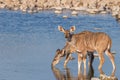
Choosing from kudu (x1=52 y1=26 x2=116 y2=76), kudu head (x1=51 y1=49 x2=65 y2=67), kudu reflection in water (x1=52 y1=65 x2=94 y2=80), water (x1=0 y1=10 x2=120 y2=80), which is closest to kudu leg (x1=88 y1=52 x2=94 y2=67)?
water (x1=0 y1=10 x2=120 y2=80)

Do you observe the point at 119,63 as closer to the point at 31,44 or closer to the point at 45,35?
the point at 31,44

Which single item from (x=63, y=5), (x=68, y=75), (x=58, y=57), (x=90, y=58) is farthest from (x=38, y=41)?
(x=63, y=5)

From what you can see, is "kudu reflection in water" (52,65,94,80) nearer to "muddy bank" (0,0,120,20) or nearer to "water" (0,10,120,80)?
"water" (0,10,120,80)

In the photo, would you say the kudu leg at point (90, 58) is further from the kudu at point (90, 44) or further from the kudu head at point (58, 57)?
the kudu head at point (58, 57)

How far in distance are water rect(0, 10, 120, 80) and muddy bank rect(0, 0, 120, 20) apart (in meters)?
2.28

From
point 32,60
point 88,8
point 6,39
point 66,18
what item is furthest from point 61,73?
point 88,8

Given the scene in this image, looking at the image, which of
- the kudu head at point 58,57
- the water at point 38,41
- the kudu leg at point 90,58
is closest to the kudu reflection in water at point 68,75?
the water at point 38,41

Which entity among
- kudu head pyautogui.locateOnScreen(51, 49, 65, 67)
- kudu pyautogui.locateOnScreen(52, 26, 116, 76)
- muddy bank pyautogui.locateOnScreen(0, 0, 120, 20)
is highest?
kudu pyautogui.locateOnScreen(52, 26, 116, 76)

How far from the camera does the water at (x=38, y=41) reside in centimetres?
1744

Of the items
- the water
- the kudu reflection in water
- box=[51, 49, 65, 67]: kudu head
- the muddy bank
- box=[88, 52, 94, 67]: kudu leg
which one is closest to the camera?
the kudu reflection in water

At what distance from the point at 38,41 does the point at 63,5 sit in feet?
65.7

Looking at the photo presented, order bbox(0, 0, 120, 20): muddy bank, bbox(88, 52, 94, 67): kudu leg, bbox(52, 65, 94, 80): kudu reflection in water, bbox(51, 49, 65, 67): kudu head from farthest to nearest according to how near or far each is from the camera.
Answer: bbox(0, 0, 120, 20): muddy bank
bbox(51, 49, 65, 67): kudu head
bbox(88, 52, 94, 67): kudu leg
bbox(52, 65, 94, 80): kudu reflection in water

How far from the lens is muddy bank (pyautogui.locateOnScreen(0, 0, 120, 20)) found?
41.0 m

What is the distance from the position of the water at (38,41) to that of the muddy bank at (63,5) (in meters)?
2.28
